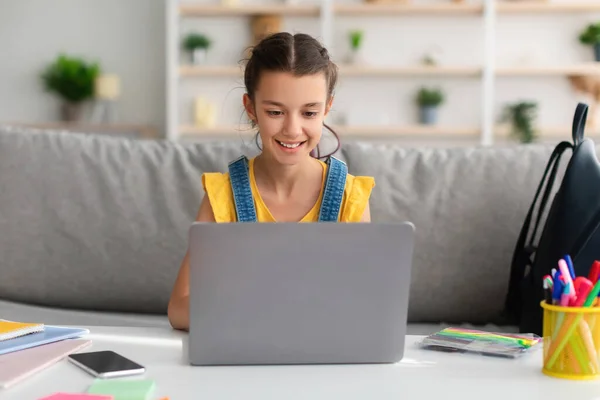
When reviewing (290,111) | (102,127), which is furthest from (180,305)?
(102,127)

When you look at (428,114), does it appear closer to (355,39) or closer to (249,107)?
(355,39)

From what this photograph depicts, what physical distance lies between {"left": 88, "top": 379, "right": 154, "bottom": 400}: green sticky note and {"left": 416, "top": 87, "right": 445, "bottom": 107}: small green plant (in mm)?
4641

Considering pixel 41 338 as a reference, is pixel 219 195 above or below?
above

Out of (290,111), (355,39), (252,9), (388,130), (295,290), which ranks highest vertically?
(252,9)

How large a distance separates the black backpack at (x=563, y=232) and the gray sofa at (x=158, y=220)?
0.10 metres

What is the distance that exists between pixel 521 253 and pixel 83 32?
4.55 m

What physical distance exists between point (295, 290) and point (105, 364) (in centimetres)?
25

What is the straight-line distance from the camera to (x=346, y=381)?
3.08 feet

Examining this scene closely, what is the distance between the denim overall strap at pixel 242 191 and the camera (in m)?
1.51

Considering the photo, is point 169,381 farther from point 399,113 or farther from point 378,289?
point 399,113

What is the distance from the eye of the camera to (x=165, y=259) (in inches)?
73.9

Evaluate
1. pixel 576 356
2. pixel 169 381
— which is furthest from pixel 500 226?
pixel 169 381

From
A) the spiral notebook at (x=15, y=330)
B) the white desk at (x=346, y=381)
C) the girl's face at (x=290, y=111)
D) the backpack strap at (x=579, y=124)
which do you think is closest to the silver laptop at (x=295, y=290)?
the white desk at (x=346, y=381)

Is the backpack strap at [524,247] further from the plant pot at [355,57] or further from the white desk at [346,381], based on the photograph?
→ the plant pot at [355,57]
